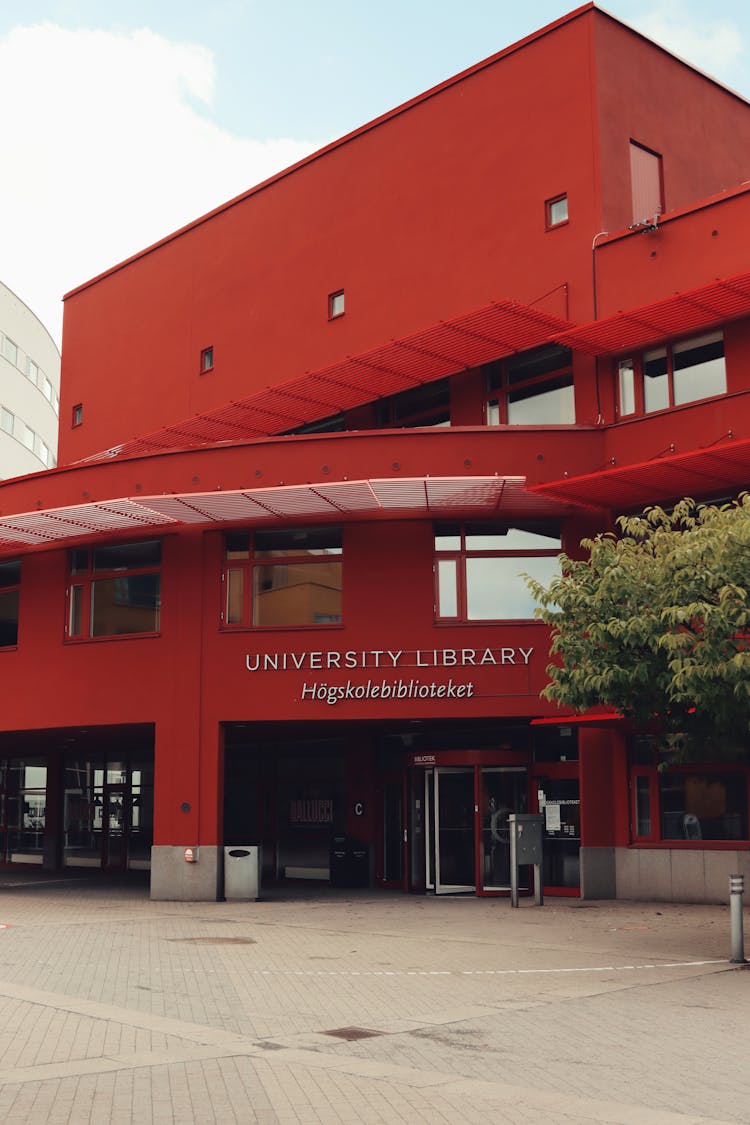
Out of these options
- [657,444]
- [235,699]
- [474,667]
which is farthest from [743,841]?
[235,699]

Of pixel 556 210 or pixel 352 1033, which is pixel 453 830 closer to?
pixel 556 210

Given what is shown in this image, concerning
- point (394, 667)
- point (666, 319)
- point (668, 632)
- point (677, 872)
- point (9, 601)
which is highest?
point (666, 319)

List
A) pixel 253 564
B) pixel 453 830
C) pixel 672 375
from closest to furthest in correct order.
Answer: pixel 672 375, pixel 253 564, pixel 453 830

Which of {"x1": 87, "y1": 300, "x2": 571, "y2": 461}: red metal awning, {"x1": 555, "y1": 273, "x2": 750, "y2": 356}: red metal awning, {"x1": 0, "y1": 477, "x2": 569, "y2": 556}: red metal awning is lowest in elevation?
{"x1": 0, "y1": 477, "x2": 569, "y2": 556}: red metal awning

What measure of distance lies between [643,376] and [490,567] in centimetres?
436

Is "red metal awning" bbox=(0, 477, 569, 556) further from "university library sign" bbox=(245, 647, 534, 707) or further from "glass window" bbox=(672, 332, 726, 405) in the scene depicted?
"glass window" bbox=(672, 332, 726, 405)

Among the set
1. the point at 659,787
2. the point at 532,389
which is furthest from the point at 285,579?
the point at 659,787

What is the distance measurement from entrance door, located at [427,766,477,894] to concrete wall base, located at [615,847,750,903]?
2.91m

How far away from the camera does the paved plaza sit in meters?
7.56

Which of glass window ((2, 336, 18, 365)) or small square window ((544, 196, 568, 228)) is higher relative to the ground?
glass window ((2, 336, 18, 365))

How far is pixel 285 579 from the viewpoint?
2270 cm

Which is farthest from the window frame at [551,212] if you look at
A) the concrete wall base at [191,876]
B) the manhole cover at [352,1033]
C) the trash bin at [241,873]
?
the manhole cover at [352,1033]

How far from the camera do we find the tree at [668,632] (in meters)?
13.4

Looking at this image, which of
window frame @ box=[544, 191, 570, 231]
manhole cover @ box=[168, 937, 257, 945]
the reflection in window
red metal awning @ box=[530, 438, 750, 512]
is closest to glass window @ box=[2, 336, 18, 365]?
the reflection in window
